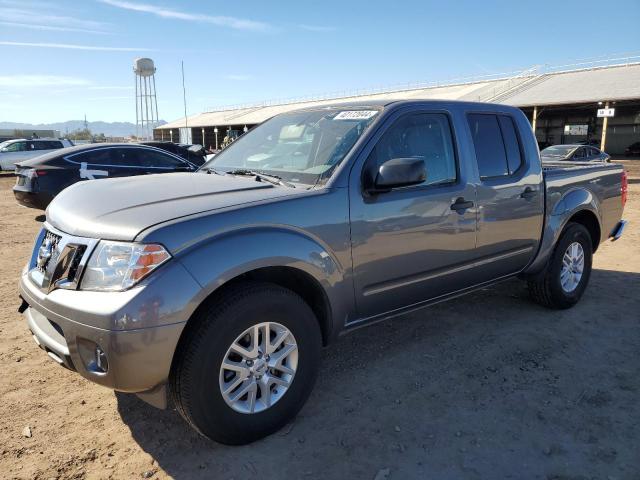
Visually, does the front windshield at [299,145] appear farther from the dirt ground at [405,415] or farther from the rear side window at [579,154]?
the rear side window at [579,154]

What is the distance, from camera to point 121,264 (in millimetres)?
2395

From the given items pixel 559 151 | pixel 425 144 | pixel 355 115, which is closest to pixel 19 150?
pixel 559 151

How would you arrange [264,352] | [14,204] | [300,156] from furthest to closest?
[14,204] → [300,156] → [264,352]

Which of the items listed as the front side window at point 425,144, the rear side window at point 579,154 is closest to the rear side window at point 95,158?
the front side window at point 425,144

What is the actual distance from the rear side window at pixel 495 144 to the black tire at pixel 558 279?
1.04 m

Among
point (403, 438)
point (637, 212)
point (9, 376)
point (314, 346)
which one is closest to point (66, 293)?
point (314, 346)

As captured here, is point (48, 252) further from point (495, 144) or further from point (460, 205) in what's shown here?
point (495, 144)

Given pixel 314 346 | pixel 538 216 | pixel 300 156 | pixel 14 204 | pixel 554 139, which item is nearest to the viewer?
pixel 314 346

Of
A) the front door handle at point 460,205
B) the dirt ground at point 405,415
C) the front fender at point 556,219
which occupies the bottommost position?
the dirt ground at point 405,415

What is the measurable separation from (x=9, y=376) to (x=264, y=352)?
6.92 feet

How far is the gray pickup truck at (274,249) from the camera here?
2.41m

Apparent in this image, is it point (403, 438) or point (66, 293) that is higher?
point (66, 293)

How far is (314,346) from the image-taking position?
117 inches

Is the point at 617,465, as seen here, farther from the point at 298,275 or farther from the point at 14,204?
the point at 14,204
